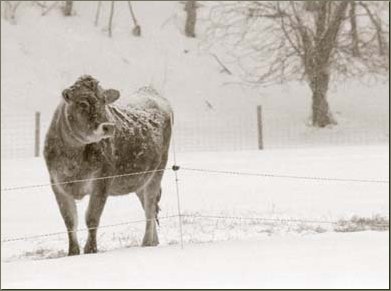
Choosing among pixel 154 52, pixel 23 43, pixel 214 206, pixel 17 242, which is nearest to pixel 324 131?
pixel 154 52

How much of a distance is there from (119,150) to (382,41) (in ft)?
59.5

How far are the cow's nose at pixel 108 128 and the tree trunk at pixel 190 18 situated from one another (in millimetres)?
23848

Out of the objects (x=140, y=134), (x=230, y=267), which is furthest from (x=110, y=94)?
(x=230, y=267)

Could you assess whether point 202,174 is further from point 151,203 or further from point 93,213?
point 93,213

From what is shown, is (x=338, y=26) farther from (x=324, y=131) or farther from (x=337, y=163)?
(x=337, y=163)

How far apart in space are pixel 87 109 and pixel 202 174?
8.37 metres

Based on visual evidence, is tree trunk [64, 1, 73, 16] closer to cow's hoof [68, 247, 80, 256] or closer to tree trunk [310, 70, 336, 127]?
tree trunk [310, 70, 336, 127]

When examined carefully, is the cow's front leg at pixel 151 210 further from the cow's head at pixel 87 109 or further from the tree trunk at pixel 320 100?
the tree trunk at pixel 320 100

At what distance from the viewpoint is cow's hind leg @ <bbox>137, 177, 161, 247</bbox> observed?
8.73 m

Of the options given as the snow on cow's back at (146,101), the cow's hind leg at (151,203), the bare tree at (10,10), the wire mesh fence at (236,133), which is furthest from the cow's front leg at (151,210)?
the bare tree at (10,10)

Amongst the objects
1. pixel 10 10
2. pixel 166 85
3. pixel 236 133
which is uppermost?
pixel 10 10

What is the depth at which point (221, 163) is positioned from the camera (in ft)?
56.2

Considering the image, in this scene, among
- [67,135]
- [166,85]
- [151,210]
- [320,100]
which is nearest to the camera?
[67,135]

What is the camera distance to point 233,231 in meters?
9.77
